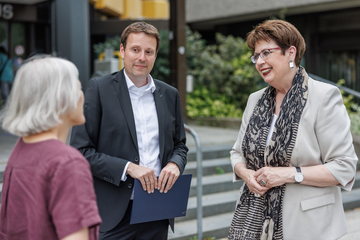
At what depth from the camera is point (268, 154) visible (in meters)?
2.13

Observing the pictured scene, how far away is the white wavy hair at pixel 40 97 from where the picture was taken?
1305 mm

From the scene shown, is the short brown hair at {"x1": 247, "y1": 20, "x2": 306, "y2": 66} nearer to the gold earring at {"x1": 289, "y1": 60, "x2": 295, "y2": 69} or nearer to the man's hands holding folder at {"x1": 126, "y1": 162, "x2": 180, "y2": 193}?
the gold earring at {"x1": 289, "y1": 60, "x2": 295, "y2": 69}

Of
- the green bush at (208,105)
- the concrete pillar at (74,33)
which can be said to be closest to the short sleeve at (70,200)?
the concrete pillar at (74,33)

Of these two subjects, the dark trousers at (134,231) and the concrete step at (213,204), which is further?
the concrete step at (213,204)

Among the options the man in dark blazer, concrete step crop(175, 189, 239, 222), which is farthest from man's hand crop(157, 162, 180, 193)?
concrete step crop(175, 189, 239, 222)

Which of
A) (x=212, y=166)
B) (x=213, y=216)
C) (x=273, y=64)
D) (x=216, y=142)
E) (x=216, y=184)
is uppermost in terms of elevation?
(x=273, y=64)

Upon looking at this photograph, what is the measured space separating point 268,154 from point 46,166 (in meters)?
1.26

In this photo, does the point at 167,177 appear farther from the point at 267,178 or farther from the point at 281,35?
the point at 281,35

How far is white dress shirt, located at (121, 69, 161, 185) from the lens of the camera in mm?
2246

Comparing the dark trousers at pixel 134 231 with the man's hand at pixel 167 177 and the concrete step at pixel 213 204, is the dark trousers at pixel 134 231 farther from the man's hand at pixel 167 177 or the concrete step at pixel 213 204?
the concrete step at pixel 213 204

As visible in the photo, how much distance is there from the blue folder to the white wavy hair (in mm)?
881

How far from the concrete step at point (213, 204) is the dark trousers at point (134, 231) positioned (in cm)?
231

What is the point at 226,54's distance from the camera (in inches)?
420

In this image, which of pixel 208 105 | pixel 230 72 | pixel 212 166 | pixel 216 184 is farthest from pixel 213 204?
pixel 230 72
